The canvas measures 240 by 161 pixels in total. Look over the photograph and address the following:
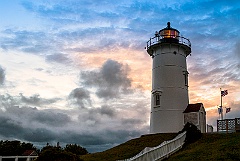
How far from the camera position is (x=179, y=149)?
2473 centimetres

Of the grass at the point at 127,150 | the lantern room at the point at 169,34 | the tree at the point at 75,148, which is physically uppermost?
the lantern room at the point at 169,34

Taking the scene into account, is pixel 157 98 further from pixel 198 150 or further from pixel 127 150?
pixel 198 150

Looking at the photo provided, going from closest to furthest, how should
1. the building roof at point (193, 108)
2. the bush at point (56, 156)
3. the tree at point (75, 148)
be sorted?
the bush at point (56, 156) → the building roof at point (193, 108) → the tree at point (75, 148)

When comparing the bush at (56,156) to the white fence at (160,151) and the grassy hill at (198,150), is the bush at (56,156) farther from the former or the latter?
the white fence at (160,151)

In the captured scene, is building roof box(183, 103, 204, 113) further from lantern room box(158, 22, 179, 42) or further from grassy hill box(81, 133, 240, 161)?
lantern room box(158, 22, 179, 42)

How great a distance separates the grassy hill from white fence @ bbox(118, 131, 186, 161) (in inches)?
19.1

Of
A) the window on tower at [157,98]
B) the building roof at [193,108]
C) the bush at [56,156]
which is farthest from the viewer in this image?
the window on tower at [157,98]

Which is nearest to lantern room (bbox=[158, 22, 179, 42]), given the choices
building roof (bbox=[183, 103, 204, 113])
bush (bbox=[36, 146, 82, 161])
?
building roof (bbox=[183, 103, 204, 113])

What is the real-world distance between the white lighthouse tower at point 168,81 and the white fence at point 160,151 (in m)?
8.78

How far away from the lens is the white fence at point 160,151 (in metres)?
17.3

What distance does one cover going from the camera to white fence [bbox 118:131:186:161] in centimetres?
1731

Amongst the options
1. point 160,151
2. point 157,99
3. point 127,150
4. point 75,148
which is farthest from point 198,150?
point 75,148

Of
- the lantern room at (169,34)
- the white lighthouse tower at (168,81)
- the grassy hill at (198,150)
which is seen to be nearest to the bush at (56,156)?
the grassy hill at (198,150)

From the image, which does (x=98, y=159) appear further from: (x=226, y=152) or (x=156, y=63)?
(x=156, y=63)
